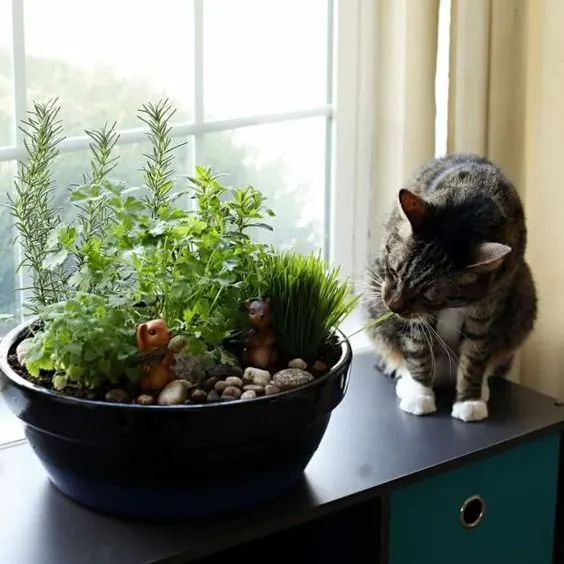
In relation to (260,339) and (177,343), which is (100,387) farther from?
(260,339)

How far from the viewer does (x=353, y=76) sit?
182 cm

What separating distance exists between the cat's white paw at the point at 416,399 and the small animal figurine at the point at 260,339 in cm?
33

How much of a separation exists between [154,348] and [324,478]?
0.29m

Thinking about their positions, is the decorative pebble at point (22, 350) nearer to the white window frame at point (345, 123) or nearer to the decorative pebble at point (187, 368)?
the decorative pebble at point (187, 368)

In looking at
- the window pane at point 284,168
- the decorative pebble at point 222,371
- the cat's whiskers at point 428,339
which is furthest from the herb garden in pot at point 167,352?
the window pane at point 284,168

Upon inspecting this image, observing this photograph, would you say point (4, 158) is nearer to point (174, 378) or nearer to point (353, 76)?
point (174, 378)

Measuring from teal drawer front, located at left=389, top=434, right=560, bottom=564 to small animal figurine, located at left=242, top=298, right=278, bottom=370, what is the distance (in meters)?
0.25

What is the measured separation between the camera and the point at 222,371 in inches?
50.5

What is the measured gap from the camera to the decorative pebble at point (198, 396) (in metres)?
1.22

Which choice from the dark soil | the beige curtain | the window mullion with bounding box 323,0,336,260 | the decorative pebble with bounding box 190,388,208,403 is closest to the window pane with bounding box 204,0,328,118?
the window mullion with bounding box 323,0,336,260

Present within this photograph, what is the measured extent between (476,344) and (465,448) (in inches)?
7.0

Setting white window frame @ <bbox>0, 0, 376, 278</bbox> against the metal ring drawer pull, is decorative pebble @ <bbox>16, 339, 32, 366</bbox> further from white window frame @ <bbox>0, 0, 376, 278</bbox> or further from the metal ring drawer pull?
the metal ring drawer pull

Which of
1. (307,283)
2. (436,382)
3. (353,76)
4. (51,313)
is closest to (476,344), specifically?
(436,382)

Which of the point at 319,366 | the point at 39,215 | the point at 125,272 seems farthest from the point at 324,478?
the point at 39,215
